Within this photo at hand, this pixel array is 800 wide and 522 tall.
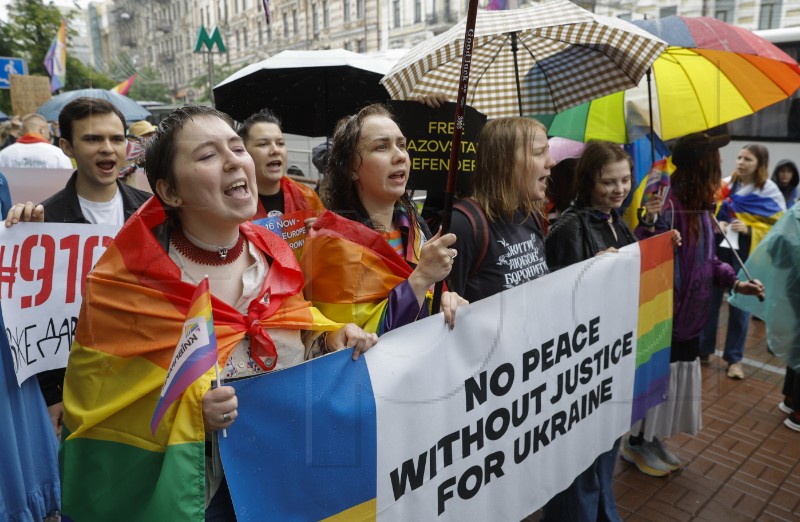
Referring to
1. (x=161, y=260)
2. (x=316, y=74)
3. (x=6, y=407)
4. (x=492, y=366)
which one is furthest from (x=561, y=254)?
(x=6, y=407)

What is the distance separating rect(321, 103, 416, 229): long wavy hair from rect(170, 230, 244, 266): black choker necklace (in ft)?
1.85

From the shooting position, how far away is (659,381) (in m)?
3.11

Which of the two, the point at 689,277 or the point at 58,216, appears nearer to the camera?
the point at 58,216

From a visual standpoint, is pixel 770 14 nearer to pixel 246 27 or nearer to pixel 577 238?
pixel 577 238

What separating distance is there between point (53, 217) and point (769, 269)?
4.11m

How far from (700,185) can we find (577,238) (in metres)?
1.22

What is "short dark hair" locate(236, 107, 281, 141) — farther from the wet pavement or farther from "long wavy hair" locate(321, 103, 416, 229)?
the wet pavement

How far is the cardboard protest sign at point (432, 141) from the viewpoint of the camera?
2988 millimetres

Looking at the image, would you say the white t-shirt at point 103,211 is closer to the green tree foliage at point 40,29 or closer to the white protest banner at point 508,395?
the green tree foliage at point 40,29

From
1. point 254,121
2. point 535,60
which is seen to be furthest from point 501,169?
point 254,121

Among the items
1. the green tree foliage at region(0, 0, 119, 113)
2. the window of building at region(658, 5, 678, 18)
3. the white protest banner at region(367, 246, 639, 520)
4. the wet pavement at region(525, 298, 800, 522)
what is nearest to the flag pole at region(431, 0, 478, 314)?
the white protest banner at region(367, 246, 639, 520)

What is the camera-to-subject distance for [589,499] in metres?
2.71

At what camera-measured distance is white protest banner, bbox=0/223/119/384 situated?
2.38 m

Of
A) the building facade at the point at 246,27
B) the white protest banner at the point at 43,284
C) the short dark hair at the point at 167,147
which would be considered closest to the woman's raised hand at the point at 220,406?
the short dark hair at the point at 167,147
